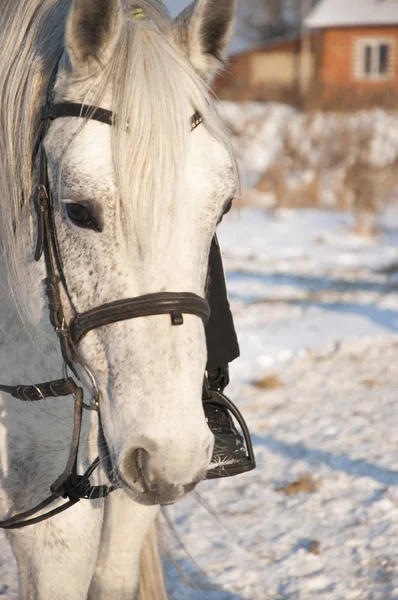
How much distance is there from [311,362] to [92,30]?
5.00 m

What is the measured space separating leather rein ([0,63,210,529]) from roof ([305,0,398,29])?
34.1 m

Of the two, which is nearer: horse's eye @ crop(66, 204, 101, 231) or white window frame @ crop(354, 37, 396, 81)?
horse's eye @ crop(66, 204, 101, 231)

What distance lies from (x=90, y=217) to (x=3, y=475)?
918mm

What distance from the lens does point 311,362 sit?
256 inches

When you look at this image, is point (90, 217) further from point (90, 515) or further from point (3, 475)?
point (90, 515)

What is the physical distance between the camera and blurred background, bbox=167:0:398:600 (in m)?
3.49

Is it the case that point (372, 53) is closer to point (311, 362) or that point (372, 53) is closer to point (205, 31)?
point (311, 362)

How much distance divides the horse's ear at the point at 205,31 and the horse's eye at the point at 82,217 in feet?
1.87

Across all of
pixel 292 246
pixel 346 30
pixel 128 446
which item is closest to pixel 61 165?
pixel 128 446

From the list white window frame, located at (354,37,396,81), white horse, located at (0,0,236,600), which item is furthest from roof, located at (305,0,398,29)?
white horse, located at (0,0,236,600)

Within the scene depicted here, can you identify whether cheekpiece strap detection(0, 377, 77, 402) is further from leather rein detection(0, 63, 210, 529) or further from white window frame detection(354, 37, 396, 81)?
white window frame detection(354, 37, 396, 81)

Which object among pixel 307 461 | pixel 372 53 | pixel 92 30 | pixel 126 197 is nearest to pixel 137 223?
pixel 126 197

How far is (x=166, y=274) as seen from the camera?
176 cm

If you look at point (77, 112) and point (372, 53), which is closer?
point (77, 112)
